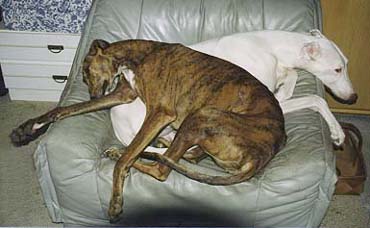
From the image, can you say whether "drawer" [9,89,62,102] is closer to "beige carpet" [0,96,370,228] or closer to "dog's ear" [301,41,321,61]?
"beige carpet" [0,96,370,228]

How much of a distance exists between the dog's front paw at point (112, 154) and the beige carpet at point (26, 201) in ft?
1.68

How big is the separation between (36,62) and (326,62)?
1720 mm

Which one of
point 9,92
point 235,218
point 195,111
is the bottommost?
point 9,92

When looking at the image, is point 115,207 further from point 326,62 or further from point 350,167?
point 350,167

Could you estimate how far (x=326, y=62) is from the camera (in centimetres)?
220

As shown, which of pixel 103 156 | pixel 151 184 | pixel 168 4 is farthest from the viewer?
pixel 168 4

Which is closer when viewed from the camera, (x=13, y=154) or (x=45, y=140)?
(x=45, y=140)

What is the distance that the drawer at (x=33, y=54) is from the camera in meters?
2.92

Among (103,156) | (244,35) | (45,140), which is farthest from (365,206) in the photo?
(45,140)

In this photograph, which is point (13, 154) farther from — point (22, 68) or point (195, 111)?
point (195, 111)

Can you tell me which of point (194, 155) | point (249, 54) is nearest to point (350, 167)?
point (249, 54)

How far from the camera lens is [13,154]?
2615mm

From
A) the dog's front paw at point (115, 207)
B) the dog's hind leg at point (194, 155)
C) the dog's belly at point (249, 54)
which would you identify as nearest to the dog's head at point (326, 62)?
the dog's belly at point (249, 54)

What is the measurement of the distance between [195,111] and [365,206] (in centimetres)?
105
